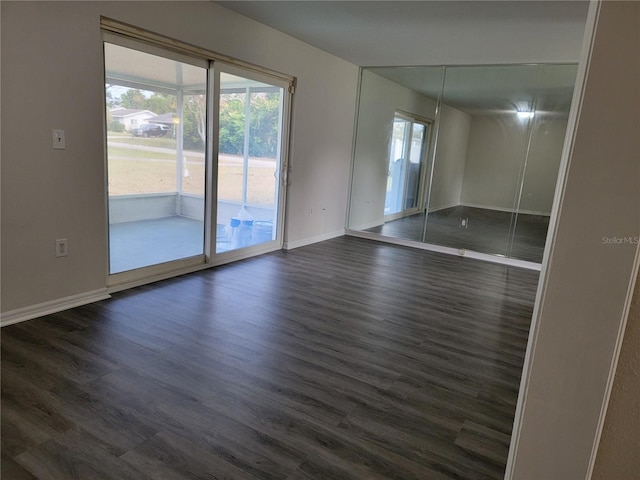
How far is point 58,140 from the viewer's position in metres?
3.03

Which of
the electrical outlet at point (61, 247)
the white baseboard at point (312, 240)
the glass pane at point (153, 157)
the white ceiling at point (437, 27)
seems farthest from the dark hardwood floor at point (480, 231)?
the electrical outlet at point (61, 247)

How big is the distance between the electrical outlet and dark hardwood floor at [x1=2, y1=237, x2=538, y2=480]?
447 mm

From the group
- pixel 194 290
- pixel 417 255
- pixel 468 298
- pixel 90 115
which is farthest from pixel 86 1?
pixel 417 255

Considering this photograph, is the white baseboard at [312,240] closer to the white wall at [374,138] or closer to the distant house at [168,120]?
the white wall at [374,138]

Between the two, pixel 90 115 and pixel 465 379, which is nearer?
pixel 465 379

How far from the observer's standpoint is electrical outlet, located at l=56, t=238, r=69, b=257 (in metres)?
3.16

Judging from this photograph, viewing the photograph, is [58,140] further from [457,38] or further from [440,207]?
[440,207]

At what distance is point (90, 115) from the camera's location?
3.21 metres

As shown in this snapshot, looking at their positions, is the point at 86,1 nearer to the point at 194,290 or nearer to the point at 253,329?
the point at 194,290

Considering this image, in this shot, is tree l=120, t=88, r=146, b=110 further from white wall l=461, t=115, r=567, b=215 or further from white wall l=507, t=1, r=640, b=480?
white wall l=461, t=115, r=567, b=215

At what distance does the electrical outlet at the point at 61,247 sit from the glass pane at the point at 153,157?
0.48 metres

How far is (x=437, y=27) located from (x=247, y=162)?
2.43 m

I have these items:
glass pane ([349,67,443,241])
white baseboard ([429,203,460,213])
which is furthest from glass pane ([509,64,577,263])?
glass pane ([349,67,443,241])

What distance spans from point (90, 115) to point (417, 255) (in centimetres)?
416
